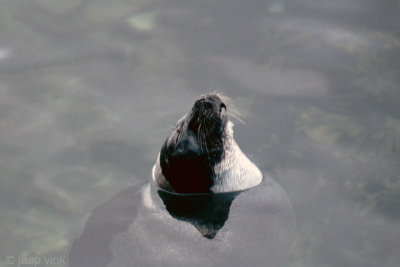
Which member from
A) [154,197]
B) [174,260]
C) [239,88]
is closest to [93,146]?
[154,197]

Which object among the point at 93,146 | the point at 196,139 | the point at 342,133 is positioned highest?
the point at 196,139

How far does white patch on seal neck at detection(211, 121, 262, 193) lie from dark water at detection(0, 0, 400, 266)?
42 centimetres

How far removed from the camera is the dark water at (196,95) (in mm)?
4574

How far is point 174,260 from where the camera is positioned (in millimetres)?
3535

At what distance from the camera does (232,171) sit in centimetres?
433

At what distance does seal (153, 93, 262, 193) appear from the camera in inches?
153

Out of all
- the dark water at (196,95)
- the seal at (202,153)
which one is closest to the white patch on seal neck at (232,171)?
the seal at (202,153)

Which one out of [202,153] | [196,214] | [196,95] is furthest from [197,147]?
[196,95]

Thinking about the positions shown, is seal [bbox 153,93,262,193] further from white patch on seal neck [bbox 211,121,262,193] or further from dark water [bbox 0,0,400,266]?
dark water [bbox 0,0,400,266]

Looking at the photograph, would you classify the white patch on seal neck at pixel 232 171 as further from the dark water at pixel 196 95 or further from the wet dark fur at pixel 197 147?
the dark water at pixel 196 95

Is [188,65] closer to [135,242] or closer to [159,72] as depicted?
[159,72]

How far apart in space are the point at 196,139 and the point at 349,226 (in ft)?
5.45

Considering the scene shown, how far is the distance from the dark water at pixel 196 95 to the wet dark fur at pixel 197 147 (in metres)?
0.89

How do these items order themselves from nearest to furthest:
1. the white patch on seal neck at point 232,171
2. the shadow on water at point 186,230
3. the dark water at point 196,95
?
the shadow on water at point 186,230, the white patch on seal neck at point 232,171, the dark water at point 196,95
